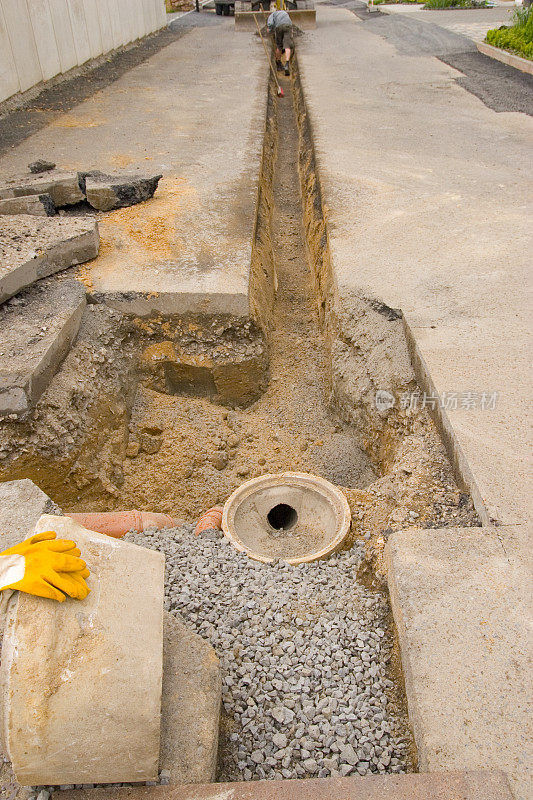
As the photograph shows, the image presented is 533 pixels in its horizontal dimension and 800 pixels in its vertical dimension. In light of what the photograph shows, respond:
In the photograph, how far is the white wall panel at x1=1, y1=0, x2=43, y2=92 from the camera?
28.8ft

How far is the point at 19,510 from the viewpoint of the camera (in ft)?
7.93

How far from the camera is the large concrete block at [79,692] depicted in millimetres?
1549

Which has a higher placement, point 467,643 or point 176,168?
point 176,168

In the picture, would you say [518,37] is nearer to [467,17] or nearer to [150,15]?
[467,17]

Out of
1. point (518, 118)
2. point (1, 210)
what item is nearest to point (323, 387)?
point (1, 210)

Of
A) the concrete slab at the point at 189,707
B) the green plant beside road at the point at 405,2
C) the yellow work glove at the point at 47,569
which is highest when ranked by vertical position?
the green plant beside road at the point at 405,2

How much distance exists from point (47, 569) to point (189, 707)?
27.8 inches

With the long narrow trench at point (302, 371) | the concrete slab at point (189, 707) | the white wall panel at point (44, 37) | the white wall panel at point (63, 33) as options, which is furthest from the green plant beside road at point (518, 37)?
the concrete slab at point (189, 707)

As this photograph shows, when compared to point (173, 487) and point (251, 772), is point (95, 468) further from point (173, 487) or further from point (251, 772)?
point (251, 772)

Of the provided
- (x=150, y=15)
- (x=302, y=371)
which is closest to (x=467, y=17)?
(x=150, y=15)

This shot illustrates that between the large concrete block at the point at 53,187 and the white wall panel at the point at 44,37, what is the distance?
5893 mm

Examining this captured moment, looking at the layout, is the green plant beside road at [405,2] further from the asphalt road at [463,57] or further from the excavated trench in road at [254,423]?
the excavated trench in road at [254,423]

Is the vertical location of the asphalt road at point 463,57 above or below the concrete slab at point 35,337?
above

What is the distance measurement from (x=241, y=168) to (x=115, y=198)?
1.77 m
